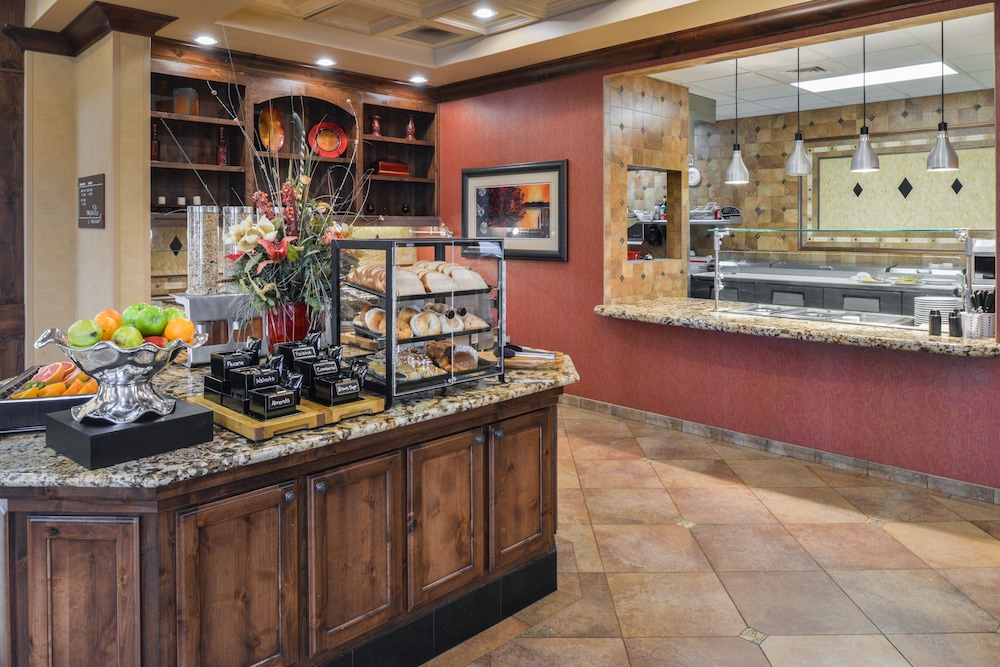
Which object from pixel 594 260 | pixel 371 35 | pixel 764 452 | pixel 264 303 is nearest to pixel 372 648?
pixel 264 303

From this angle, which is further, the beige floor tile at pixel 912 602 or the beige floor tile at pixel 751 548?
the beige floor tile at pixel 751 548

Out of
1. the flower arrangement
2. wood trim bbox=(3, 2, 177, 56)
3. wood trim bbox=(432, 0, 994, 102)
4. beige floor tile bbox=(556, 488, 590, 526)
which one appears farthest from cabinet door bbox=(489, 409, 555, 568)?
wood trim bbox=(3, 2, 177, 56)

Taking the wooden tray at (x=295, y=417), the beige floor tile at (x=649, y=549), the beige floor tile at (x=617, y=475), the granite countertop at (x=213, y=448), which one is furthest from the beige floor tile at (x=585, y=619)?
the beige floor tile at (x=617, y=475)

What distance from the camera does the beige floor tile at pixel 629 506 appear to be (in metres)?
3.73

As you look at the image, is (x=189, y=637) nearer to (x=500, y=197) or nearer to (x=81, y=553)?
(x=81, y=553)

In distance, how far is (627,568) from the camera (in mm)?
3195

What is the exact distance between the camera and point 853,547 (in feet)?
11.1

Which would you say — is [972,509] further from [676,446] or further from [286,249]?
[286,249]

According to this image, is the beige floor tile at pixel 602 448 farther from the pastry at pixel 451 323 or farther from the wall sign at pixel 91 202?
the wall sign at pixel 91 202

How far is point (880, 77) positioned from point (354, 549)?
21.2 feet

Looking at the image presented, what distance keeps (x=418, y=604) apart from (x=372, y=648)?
206 millimetres

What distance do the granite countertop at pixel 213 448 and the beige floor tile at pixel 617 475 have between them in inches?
67.3

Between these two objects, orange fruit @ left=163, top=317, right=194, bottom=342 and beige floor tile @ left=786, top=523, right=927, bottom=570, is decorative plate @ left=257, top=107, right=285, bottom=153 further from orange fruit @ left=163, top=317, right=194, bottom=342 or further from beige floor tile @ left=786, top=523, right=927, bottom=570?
beige floor tile @ left=786, top=523, right=927, bottom=570

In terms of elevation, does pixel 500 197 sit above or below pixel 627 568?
above
